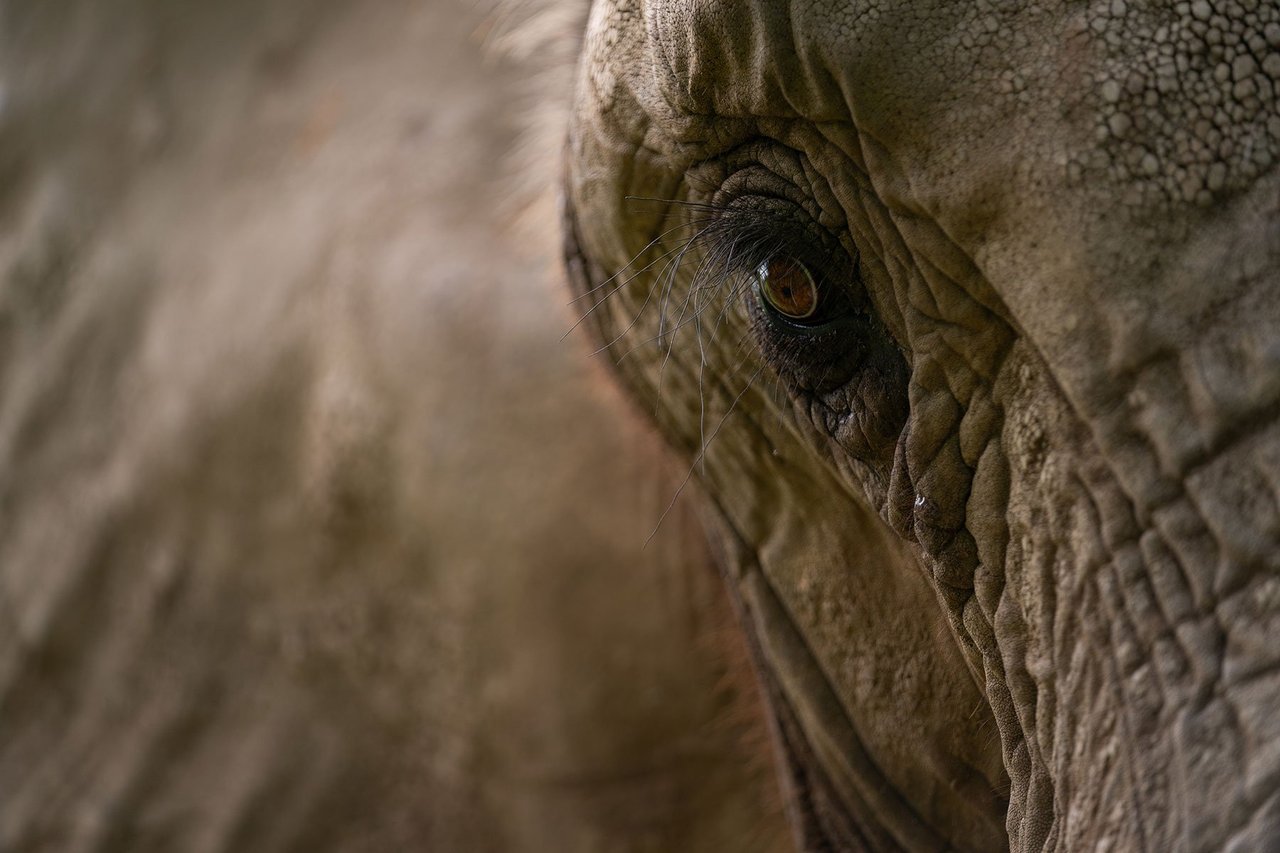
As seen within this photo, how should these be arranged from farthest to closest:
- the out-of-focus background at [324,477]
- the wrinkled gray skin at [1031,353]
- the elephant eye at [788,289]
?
1. the out-of-focus background at [324,477]
2. the elephant eye at [788,289]
3. the wrinkled gray skin at [1031,353]

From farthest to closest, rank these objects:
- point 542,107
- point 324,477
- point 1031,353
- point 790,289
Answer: point 324,477
point 542,107
point 790,289
point 1031,353

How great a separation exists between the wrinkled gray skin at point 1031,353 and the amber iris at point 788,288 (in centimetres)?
2

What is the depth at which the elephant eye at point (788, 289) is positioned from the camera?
1287 millimetres

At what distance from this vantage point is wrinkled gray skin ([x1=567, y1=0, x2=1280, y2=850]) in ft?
3.11

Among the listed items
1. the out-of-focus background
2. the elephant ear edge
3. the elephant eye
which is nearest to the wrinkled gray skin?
the elephant eye

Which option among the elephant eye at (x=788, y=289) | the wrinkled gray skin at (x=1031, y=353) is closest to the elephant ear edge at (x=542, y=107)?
the wrinkled gray skin at (x=1031, y=353)

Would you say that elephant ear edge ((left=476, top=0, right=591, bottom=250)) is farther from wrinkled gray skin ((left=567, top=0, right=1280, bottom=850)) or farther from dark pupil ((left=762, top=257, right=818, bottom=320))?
dark pupil ((left=762, top=257, right=818, bottom=320))

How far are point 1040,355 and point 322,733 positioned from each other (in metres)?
1.76

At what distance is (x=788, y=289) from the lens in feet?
4.30

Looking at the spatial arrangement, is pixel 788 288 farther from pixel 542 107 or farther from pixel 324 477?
pixel 324 477

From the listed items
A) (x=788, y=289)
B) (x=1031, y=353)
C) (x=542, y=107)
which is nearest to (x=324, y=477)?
(x=542, y=107)

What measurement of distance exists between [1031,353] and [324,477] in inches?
63.7

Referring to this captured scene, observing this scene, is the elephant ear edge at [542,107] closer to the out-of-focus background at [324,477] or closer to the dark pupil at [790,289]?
the out-of-focus background at [324,477]

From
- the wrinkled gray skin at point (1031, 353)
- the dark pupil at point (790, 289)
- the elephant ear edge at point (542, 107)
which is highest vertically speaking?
the elephant ear edge at point (542, 107)
